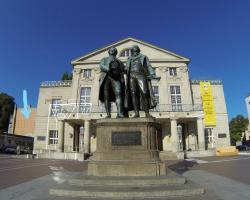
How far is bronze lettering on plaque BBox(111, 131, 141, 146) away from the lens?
633cm

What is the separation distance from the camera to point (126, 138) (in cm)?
636

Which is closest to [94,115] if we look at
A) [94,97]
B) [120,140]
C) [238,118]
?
[94,97]

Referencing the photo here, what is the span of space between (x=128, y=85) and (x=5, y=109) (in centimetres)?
5048

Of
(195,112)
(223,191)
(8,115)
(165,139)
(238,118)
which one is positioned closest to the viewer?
(223,191)

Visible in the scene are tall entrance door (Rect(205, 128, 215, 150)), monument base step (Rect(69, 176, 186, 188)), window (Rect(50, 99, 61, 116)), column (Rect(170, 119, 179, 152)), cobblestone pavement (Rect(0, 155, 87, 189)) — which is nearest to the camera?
monument base step (Rect(69, 176, 186, 188))

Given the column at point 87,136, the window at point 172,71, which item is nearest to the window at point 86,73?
the column at point 87,136

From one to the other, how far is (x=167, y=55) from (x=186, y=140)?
Answer: 42.5ft

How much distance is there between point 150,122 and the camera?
649cm

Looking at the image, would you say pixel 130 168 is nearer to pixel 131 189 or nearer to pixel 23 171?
pixel 131 189

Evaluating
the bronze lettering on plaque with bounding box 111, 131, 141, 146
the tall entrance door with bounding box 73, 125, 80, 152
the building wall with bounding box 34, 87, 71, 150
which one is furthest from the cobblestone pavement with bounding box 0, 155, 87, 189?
the building wall with bounding box 34, 87, 71, 150

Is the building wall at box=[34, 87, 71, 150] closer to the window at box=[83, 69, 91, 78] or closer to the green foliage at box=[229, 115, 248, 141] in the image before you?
the window at box=[83, 69, 91, 78]

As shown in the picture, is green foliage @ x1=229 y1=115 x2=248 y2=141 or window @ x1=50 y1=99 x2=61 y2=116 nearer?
window @ x1=50 y1=99 x2=61 y2=116

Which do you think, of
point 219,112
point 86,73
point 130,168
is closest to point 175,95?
point 219,112

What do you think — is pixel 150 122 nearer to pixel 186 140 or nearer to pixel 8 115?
pixel 186 140
